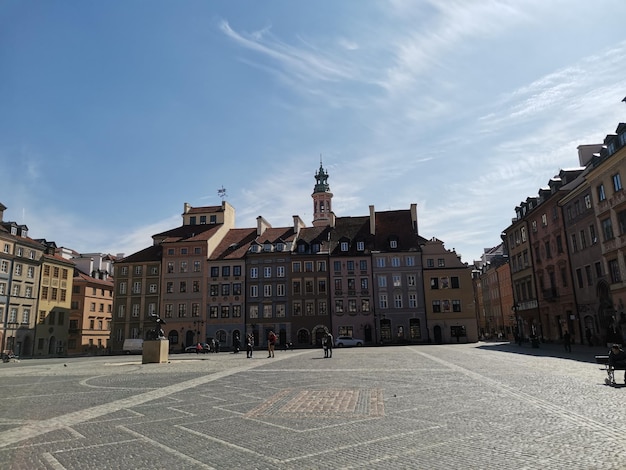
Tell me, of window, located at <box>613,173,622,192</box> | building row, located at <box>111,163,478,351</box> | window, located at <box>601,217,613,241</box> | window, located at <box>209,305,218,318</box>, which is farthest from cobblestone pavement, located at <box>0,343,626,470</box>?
window, located at <box>209,305,218,318</box>

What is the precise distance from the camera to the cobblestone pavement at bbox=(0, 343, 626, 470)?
6.90 metres

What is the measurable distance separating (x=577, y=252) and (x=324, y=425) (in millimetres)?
38875

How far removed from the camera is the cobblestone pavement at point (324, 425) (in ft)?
22.6

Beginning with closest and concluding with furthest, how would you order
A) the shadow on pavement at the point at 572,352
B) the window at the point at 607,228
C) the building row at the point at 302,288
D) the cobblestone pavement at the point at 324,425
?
the cobblestone pavement at the point at 324,425, the shadow on pavement at the point at 572,352, the window at the point at 607,228, the building row at the point at 302,288

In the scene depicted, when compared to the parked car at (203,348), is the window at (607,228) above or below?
above

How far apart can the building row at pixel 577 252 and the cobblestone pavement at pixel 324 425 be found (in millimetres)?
22495

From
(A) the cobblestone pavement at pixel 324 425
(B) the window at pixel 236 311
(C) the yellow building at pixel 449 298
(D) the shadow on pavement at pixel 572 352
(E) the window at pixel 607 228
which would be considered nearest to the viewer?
(A) the cobblestone pavement at pixel 324 425

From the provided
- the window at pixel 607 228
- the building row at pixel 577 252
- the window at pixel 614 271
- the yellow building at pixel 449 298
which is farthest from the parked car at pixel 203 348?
the window at pixel 607 228

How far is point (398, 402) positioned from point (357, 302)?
51.0 metres

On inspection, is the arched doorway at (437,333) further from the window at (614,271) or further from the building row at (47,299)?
the building row at (47,299)

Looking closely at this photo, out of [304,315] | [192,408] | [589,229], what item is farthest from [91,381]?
[304,315]

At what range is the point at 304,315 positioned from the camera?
62375mm

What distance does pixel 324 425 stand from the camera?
923 cm

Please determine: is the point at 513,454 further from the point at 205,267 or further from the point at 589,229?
the point at 205,267
